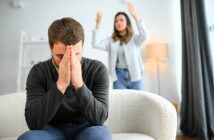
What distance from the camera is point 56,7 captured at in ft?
11.7

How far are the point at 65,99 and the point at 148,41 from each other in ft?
8.17

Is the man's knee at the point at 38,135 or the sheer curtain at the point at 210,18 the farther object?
the sheer curtain at the point at 210,18

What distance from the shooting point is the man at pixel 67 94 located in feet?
3.07

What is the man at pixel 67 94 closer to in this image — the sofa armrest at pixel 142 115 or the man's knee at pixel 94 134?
the man's knee at pixel 94 134

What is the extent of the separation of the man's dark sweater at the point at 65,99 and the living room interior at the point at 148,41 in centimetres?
185

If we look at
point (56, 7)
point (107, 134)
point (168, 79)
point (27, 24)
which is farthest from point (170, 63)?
point (107, 134)

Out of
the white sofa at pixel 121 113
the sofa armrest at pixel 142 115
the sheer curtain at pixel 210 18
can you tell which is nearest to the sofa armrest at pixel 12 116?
the white sofa at pixel 121 113

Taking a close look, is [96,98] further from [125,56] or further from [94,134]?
[125,56]

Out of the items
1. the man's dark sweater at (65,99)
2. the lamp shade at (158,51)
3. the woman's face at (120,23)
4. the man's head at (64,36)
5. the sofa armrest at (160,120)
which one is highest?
the woman's face at (120,23)

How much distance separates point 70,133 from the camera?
1.05 m

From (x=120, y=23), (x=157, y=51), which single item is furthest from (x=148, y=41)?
(x=120, y=23)

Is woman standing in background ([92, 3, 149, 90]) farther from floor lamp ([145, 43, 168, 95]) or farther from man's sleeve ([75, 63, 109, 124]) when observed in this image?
man's sleeve ([75, 63, 109, 124])

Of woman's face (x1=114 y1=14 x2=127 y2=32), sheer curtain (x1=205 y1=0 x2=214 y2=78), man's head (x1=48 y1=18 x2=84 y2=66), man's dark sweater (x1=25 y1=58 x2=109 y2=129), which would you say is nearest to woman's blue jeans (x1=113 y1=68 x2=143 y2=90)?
woman's face (x1=114 y1=14 x2=127 y2=32)

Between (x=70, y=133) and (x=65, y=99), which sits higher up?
(x=65, y=99)
